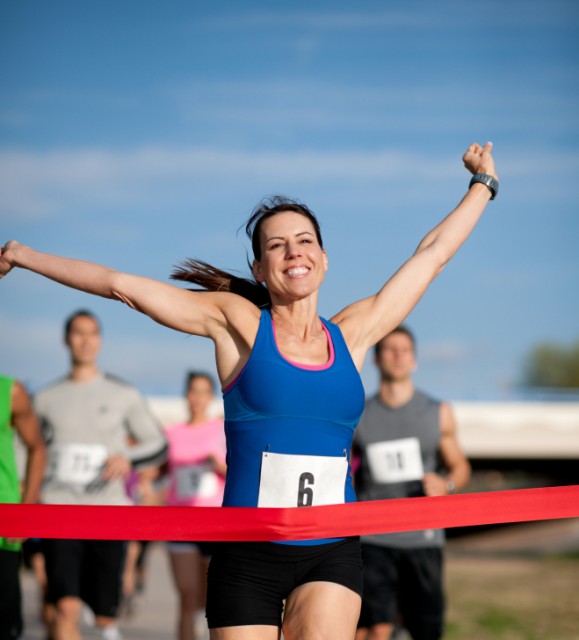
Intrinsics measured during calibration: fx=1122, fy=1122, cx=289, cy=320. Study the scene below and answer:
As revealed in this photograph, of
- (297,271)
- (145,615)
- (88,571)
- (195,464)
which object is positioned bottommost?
(145,615)

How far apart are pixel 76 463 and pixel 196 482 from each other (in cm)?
153

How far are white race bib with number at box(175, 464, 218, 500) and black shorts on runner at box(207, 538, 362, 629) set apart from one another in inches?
182

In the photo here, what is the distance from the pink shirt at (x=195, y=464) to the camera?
870cm

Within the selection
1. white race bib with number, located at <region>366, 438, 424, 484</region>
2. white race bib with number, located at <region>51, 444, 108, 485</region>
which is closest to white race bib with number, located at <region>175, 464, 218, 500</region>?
white race bib with number, located at <region>51, 444, 108, 485</region>

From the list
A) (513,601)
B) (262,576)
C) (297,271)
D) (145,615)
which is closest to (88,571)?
(262,576)

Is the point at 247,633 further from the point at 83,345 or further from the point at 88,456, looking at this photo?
the point at 83,345

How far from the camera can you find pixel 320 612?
3.90 metres

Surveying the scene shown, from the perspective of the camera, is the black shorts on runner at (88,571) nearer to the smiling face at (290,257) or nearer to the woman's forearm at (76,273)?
the woman's forearm at (76,273)

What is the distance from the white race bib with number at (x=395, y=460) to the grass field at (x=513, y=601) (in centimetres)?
357

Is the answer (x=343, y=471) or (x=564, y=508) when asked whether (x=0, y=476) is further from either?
(x=564, y=508)

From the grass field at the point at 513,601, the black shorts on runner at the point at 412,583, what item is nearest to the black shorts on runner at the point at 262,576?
the black shorts on runner at the point at 412,583

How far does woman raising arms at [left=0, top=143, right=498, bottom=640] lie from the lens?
3957 millimetres

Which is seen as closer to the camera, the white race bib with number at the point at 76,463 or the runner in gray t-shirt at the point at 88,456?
the runner in gray t-shirt at the point at 88,456

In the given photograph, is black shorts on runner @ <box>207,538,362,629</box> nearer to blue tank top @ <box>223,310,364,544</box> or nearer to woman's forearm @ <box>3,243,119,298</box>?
blue tank top @ <box>223,310,364,544</box>
